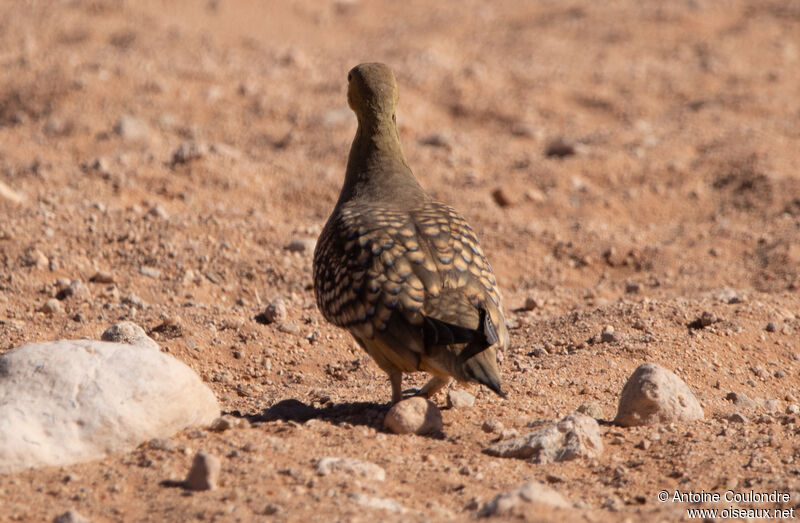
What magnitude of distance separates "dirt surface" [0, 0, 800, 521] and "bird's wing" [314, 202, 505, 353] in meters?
0.52

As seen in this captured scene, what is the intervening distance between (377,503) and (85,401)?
1397 mm

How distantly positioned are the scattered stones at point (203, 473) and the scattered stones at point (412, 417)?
1.04 m

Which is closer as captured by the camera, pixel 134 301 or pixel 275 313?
pixel 275 313

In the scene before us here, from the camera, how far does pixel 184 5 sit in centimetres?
1449

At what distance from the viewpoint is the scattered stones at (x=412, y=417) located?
483 cm

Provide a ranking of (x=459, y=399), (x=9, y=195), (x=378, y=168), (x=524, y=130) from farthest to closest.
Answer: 1. (x=524, y=130)
2. (x=9, y=195)
3. (x=378, y=168)
4. (x=459, y=399)

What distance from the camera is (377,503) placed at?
156 inches

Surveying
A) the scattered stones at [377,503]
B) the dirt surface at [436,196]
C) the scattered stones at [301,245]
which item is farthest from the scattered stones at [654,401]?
the scattered stones at [301,245]

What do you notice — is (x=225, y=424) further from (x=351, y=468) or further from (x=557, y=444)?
(x=557, y=444)

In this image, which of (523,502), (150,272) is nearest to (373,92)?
(150,272)

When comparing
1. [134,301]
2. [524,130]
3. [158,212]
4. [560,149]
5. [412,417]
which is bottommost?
[412,417]

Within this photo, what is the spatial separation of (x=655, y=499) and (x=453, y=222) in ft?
6.14

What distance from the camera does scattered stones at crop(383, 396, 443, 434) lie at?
15.8 ft

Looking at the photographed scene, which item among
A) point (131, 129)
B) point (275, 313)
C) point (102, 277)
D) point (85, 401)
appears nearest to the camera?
point (85, 401)
